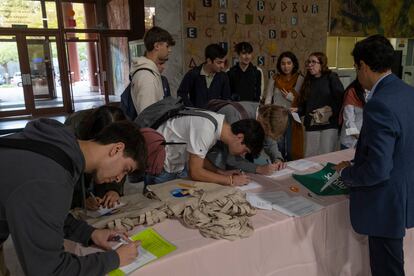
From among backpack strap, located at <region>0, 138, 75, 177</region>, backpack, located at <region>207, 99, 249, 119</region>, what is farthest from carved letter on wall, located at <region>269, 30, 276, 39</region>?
backpack strap, located at <region>0, 138, 75, 177</region>

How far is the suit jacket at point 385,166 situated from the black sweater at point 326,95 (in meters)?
1.61

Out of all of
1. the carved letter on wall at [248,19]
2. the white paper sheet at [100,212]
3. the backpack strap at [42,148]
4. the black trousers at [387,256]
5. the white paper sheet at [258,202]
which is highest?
the carved letter on wall at [248,19]

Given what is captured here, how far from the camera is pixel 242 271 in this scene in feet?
4.39

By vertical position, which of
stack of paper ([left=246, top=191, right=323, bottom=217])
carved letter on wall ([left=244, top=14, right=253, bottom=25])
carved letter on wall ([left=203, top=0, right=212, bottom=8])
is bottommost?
stack of paper ([left=246, top=191, right=323, bottom=217])

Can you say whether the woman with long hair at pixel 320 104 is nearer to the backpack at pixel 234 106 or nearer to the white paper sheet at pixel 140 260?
the backpack at pixel 234 106

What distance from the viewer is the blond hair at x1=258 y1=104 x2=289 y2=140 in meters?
2.08

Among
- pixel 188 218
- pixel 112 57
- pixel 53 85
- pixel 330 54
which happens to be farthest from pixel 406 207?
pixel 112 57

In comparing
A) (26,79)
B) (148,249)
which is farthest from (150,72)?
(26,79)

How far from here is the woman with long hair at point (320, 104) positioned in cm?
291

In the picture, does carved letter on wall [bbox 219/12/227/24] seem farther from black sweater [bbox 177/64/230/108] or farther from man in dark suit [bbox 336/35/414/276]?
man in dark suit [bbox 336/35/414/276]

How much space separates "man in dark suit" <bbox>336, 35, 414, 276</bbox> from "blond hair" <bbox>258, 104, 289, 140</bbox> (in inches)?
27.1

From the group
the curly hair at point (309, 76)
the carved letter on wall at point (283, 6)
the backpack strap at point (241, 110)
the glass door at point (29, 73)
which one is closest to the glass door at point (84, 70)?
the glass door at point (29, 73)

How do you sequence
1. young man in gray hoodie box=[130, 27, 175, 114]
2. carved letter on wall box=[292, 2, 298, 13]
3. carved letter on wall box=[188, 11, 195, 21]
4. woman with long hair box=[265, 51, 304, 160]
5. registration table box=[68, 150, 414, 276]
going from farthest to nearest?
1. carved letter on wall box=[292, 2, 298, 13]
2. carved letter on wall box=[188, 11, 195, 21]
3. woman with long hair box=[265, 51, 304, 160]
4. young man in gray hoodie box=[130, 27, 175, 114]
5. registration table box=[68, 150, 414, 276]

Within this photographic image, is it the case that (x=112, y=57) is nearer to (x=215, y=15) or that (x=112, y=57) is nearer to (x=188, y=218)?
(x=215, y=15)
